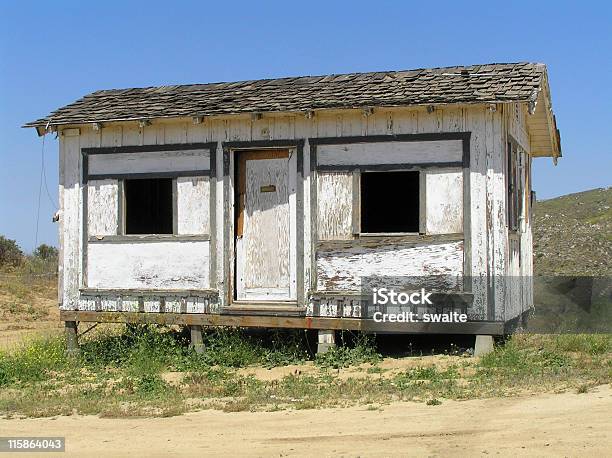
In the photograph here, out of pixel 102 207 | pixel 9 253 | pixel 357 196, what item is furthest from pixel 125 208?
pixel 9 253

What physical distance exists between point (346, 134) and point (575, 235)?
75.8 feet

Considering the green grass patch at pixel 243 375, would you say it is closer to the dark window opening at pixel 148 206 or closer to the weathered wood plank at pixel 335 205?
the weathered wood plank at pixel 335 205

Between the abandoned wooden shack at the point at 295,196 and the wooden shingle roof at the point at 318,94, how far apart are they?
42 millimetres

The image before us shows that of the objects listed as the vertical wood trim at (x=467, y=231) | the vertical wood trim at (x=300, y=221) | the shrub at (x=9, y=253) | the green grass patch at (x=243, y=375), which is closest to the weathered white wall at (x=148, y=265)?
the green grass patch at (x=243, y=375)

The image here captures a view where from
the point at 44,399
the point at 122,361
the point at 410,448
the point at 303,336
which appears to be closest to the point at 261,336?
the point at 303,336

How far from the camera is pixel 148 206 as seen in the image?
1495 centimetres

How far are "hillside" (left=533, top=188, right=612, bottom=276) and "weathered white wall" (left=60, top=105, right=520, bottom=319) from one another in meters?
15.0

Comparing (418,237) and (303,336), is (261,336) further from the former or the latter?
(418,237)

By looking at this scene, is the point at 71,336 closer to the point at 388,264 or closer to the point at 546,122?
the point at 388,264

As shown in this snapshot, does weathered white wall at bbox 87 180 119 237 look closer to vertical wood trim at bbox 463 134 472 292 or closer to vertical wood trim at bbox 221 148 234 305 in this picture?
vertical wood trim at bbox 221 148 234 305

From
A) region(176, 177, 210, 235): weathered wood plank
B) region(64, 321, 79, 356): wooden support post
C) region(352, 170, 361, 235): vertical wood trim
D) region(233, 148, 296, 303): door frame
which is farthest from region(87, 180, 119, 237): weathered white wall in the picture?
region(352, 170, 361, 235): vertical wood trim

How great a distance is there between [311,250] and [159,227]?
3.74 m

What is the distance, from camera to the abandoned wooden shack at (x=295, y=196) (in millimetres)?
11906

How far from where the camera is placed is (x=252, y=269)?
13.1 m
